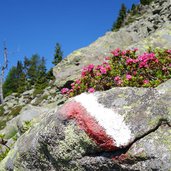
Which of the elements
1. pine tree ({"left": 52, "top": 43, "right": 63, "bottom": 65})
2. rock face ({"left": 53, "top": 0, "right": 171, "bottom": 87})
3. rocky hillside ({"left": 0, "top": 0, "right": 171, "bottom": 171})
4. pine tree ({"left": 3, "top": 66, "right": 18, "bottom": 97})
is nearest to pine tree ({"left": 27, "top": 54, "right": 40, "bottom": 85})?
pine tree ({"left": 3, "top": 66, "right": 18, "bottom": 97})

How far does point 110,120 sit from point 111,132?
7.5 inches

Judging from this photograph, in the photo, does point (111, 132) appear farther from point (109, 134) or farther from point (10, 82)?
point (10, 82)

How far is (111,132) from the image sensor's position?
4547 millimetres

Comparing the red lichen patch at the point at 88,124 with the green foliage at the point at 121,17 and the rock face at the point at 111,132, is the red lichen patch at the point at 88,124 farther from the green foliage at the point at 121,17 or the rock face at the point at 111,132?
the green foliage at the point at 121,17

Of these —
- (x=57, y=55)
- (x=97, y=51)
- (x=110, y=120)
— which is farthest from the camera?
(x=57, y=55)

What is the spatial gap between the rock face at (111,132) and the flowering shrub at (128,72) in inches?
150

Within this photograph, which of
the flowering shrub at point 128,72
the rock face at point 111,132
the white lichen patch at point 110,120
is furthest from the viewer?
the flowering shrub at point 128,72

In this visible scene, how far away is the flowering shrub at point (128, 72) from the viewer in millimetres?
9250

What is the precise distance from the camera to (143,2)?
8600 centimetres

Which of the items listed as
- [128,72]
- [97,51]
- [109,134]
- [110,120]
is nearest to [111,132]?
[109,134]

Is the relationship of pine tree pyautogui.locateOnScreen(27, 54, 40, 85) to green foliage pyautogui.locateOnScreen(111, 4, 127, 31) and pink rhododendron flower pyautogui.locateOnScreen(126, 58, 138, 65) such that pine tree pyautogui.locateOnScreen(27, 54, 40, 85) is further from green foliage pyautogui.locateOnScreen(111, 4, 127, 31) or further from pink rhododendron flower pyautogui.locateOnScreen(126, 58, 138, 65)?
pink rhododendron flower pyautogui.locateOnScreen(126, 58, 138, 65)

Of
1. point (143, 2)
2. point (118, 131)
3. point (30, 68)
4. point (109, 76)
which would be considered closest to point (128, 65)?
point (109, 76)

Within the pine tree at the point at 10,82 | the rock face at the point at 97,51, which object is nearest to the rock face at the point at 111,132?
the rock face at the point at 97,51

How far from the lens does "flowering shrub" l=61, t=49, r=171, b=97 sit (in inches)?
364
